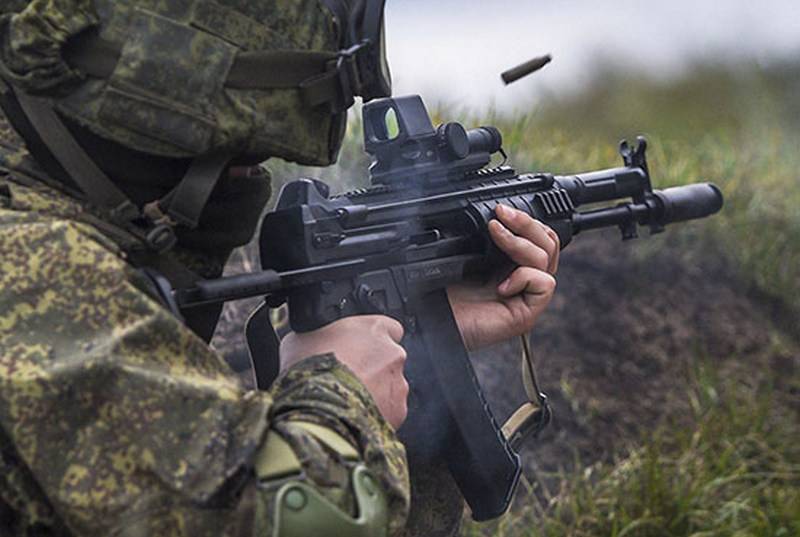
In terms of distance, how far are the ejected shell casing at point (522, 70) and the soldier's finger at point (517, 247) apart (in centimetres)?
47

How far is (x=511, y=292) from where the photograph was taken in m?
2.88

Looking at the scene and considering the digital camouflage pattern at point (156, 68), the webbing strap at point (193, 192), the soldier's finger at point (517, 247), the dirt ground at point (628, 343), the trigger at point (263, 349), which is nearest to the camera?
the digital camouflage pattern at point (156, 68)

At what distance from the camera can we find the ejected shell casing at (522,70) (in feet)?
10.5

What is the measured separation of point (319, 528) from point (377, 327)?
52 cm

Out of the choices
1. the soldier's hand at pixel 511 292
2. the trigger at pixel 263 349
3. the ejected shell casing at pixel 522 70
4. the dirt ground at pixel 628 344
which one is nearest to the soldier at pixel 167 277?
the trigger at pixel 263 349

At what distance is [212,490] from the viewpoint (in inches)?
78.0

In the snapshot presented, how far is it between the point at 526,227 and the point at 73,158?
1.08m

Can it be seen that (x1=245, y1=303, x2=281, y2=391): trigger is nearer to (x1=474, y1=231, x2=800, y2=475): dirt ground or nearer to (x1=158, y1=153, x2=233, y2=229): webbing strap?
(x1=158, y1=153, x2=233, y2=229): webbing strap

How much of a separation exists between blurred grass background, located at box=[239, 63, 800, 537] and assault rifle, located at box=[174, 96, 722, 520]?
1240mm

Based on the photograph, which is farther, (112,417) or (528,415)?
(528,415)

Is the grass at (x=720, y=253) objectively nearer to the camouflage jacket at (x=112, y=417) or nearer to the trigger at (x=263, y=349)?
the trigger at (x=263, y=349)

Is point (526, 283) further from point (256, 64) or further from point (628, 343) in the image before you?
point (628, 343)

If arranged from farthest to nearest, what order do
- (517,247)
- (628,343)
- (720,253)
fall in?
1. (720,253)
2. (628,343)
3. (517,247)

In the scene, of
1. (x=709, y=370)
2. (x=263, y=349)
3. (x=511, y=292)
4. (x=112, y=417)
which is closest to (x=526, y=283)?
(x=511, y=292)
